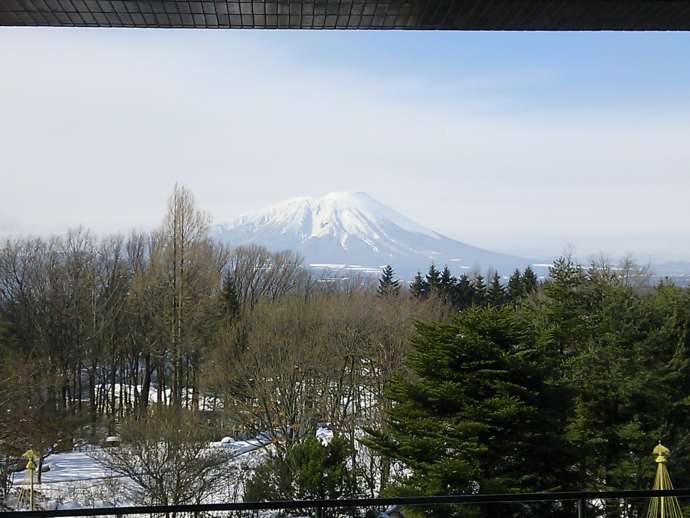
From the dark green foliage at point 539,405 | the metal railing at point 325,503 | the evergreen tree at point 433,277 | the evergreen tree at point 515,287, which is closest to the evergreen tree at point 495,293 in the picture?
the evergreen tree at point 515,287

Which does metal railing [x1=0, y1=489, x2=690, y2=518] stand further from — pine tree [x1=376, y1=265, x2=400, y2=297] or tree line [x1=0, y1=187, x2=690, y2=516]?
pine tree [x1=376, y1=265, x2=400, y2=297]

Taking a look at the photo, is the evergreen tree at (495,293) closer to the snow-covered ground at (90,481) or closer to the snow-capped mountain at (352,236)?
the snow-covered ground at (90,481)

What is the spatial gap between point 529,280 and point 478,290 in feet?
6.26

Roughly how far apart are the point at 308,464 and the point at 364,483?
2.33 meters

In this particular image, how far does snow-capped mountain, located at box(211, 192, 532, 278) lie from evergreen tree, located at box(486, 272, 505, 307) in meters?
28.8

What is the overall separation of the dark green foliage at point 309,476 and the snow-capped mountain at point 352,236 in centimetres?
4345

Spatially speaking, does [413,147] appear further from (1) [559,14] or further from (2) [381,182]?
(1) [559,14]

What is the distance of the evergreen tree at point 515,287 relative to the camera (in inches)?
922

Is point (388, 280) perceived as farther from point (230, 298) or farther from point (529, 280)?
point (230, 298)

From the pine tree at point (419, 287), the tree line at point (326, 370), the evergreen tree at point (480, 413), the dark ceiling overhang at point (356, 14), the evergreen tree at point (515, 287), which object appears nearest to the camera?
the dark ceiling overhang at point (356, 14)

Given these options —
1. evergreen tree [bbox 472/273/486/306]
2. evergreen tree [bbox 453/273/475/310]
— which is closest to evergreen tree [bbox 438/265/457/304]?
evergreen tree [bbox 453/273/475/310]

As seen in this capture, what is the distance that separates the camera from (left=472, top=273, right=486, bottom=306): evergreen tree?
23.7 meters

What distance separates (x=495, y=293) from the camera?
2380 centimetres

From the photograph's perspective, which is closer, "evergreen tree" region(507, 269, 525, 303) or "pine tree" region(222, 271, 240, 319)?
"pine tree" region(222, 271, 240, 319)
